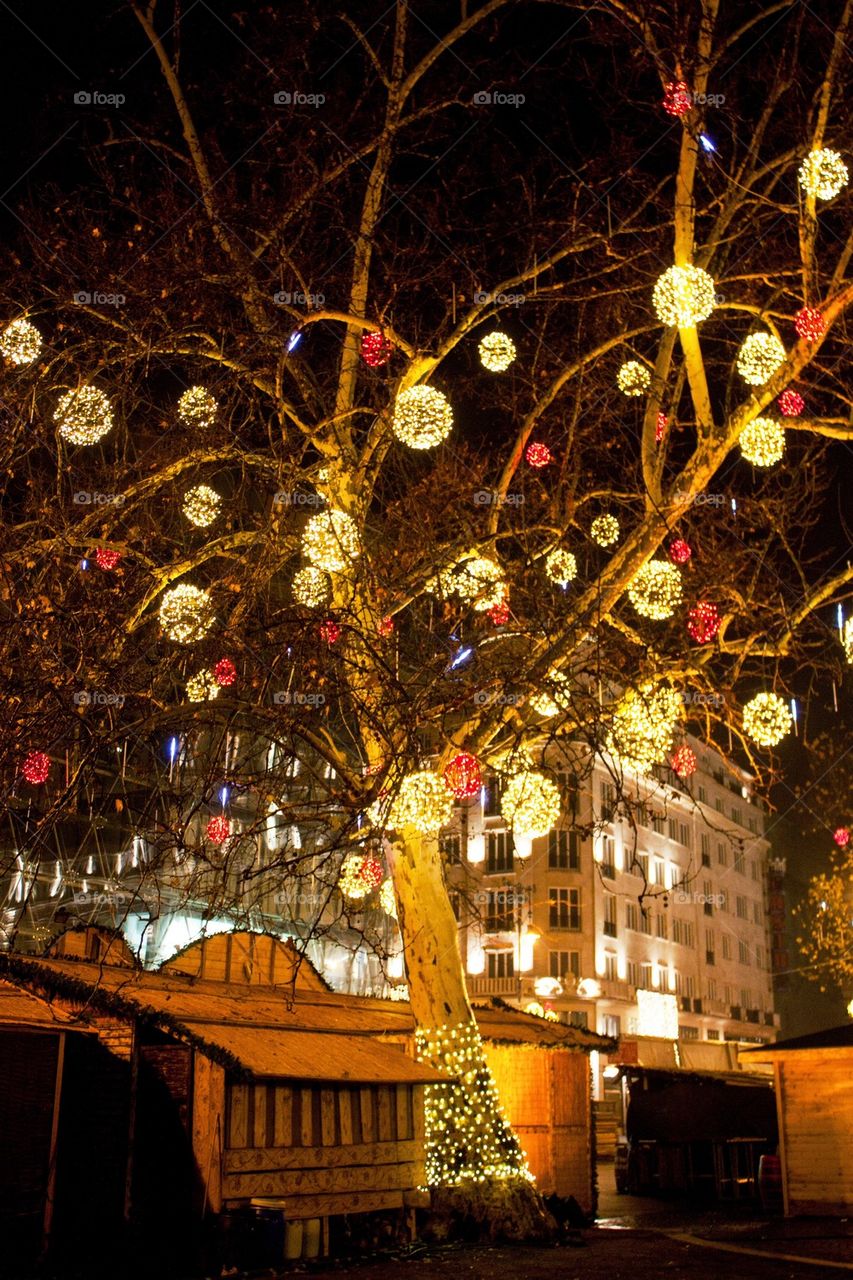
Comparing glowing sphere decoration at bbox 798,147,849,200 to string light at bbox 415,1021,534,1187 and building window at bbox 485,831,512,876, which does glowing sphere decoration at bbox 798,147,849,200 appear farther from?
building window at bbox 485,831,512,876

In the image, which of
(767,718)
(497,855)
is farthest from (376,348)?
(497,855)

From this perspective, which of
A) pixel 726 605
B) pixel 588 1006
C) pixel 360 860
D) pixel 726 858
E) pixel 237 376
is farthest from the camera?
pixel 726 858

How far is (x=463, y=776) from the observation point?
11.0 meters

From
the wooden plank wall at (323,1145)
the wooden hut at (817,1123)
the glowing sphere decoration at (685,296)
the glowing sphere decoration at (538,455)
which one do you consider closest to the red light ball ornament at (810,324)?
the glowing sphere decoration at (685,296)

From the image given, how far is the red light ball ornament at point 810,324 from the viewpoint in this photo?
10.9 metres

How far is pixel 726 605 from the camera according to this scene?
14445 mm

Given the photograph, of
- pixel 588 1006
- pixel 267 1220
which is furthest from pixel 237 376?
pixel 588 1006

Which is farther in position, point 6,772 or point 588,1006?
point 588,1006

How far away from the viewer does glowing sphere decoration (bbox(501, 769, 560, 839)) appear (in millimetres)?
10297

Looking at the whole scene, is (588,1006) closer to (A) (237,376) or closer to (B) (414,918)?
(B) (414,918)

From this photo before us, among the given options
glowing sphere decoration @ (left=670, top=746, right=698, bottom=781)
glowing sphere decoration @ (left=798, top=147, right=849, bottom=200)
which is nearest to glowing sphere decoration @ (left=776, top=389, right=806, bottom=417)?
glowing sphere decoration @ (left=798, top=147, right=849, bottom=200)

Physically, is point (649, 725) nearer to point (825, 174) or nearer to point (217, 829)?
point (217, 829)

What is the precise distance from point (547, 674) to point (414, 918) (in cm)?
367

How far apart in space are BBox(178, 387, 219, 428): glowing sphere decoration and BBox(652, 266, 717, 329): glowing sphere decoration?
12.8 feet
